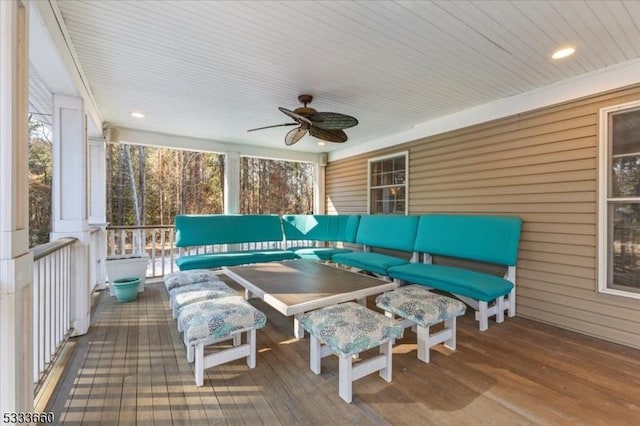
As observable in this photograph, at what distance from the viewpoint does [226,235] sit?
506cm

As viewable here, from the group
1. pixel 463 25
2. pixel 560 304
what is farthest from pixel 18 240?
pixel 560 304

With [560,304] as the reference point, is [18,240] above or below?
above

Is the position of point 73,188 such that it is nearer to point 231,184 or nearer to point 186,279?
point 186,279

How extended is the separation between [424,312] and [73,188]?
138 inches

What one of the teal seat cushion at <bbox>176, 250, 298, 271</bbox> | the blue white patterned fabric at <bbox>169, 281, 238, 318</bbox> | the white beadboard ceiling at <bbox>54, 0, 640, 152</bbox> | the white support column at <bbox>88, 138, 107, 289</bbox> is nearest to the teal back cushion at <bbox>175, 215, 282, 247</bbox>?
the teal seat cushion at <bbox>176, 250, 298, 271</bbox>

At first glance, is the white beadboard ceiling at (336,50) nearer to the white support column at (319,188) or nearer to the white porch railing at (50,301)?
the white porch railing at (50,301)

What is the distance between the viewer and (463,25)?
2100mm

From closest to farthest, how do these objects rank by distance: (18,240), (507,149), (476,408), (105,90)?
(18,240)
(476,408)
(105,90)
(507,149)

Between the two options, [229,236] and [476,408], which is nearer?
[476,408]

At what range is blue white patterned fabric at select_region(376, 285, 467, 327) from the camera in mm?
2301

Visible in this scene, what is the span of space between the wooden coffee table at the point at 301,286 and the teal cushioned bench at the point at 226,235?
36.5 inches

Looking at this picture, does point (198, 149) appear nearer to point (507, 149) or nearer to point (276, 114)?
point (276, 114)

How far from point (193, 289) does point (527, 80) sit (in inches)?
161

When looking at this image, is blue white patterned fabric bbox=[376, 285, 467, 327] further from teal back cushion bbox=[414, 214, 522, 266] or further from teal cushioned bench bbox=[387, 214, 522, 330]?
teal back cushion bbox=[414, 214, 522, 266]
